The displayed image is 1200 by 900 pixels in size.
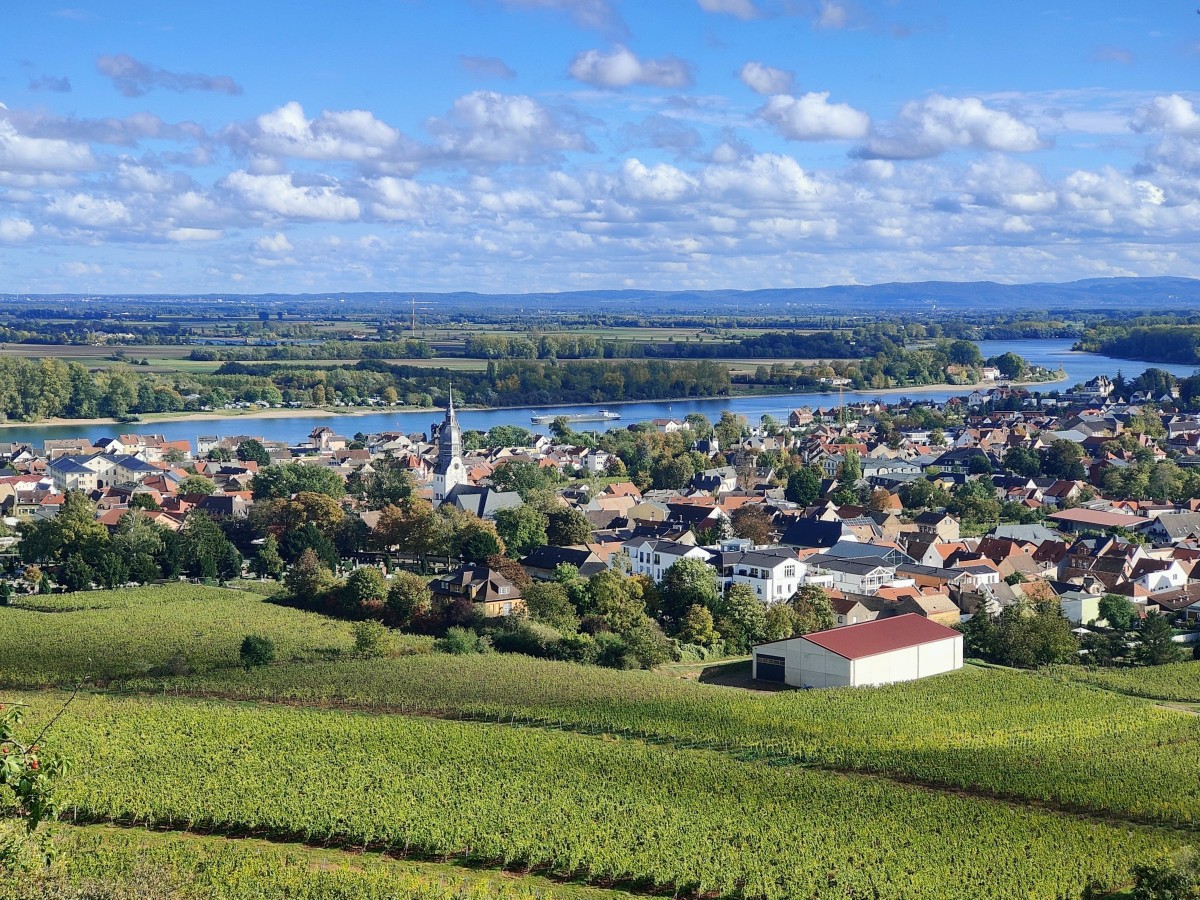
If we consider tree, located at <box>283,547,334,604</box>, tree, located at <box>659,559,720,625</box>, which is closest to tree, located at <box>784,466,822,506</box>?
tree, located at <box>659,559,720,625</box>

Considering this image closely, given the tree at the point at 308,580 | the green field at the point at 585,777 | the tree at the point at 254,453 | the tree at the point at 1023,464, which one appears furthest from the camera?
the tree at the point at 254,453

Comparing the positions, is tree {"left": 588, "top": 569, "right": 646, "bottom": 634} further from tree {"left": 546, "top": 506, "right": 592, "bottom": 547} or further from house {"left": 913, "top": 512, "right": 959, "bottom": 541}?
house {"left": 913, "top": 512, "right": 959, "bottom": 541}

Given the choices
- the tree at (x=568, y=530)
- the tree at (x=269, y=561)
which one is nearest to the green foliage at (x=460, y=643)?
Answer: the tree at (x=568, y=530)

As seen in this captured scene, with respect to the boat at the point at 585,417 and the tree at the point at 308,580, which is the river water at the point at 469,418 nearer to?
the boat at the point at 585,417

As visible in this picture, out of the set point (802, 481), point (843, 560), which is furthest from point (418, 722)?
point (802, 481)

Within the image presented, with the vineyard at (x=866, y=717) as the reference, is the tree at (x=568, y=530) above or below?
above

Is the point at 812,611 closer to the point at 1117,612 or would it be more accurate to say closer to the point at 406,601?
the point at 1117,612
